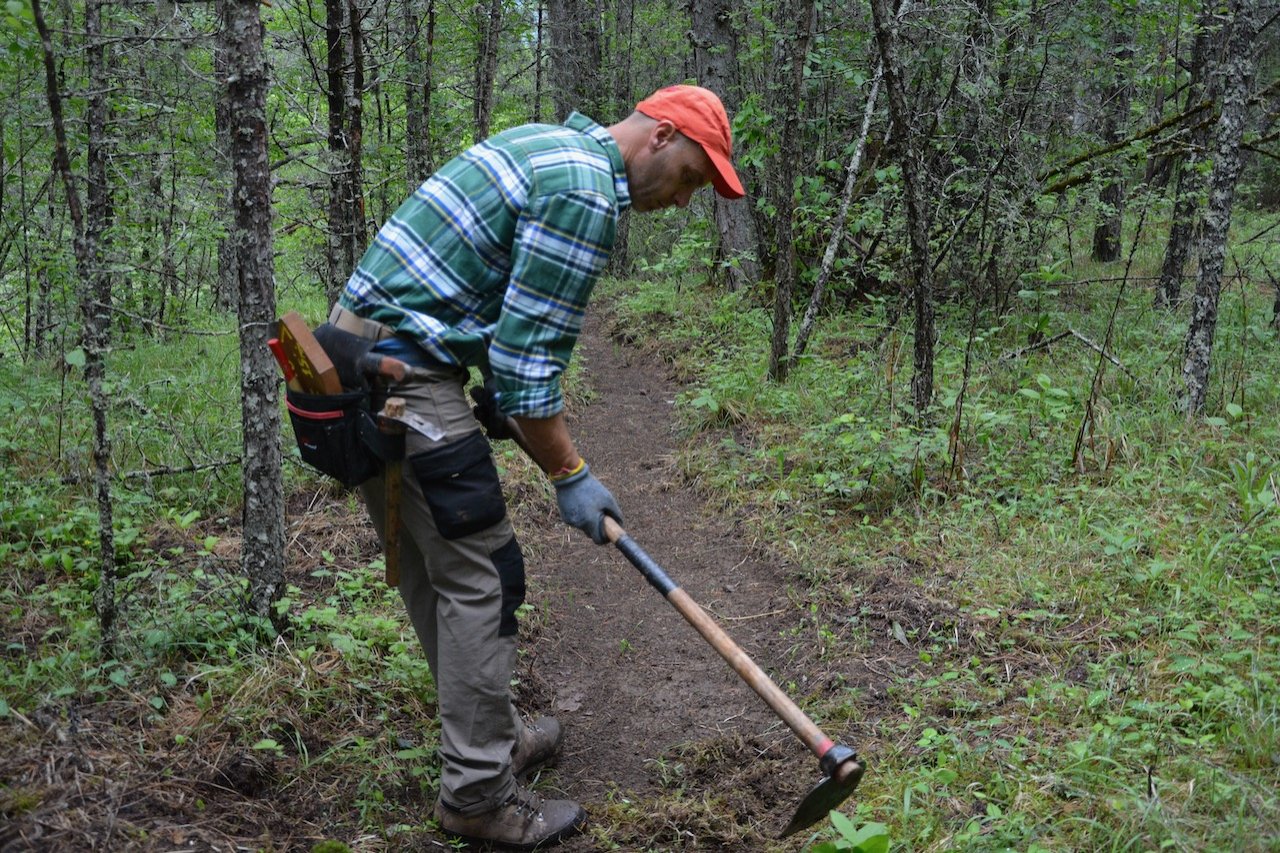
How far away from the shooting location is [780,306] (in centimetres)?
Answer: 752

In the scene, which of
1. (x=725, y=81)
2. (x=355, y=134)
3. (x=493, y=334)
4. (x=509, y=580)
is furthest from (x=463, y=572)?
(x=725, y=81)

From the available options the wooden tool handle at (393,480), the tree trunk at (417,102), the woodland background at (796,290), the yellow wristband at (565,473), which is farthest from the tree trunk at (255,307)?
the tree trunk at (417,102)

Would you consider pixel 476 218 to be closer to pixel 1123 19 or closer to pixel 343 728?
pixel 343 728

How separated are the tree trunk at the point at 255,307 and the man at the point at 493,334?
65cm

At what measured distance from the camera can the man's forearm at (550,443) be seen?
2.87m

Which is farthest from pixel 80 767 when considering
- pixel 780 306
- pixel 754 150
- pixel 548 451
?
pixel 754 150

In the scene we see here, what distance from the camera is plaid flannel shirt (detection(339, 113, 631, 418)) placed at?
2.74 meters

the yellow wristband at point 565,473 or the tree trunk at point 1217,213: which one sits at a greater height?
the tree trunk at point 1217,213

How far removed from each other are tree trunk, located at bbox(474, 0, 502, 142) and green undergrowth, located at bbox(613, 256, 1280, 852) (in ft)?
16.2

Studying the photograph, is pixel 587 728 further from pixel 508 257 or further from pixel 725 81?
pixel 725 81

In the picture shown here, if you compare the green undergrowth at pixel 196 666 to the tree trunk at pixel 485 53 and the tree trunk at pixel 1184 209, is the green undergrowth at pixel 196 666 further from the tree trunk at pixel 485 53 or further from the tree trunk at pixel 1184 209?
the tree trunk at pixel 1184 209

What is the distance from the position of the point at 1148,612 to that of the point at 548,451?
9.13 ft

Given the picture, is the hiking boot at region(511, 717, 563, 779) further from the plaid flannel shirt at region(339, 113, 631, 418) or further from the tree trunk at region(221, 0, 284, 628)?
the plaid flannel shirt at region(339, 113, 631, 418)

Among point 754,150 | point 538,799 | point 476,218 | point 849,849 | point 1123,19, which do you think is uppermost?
point 1123,19
